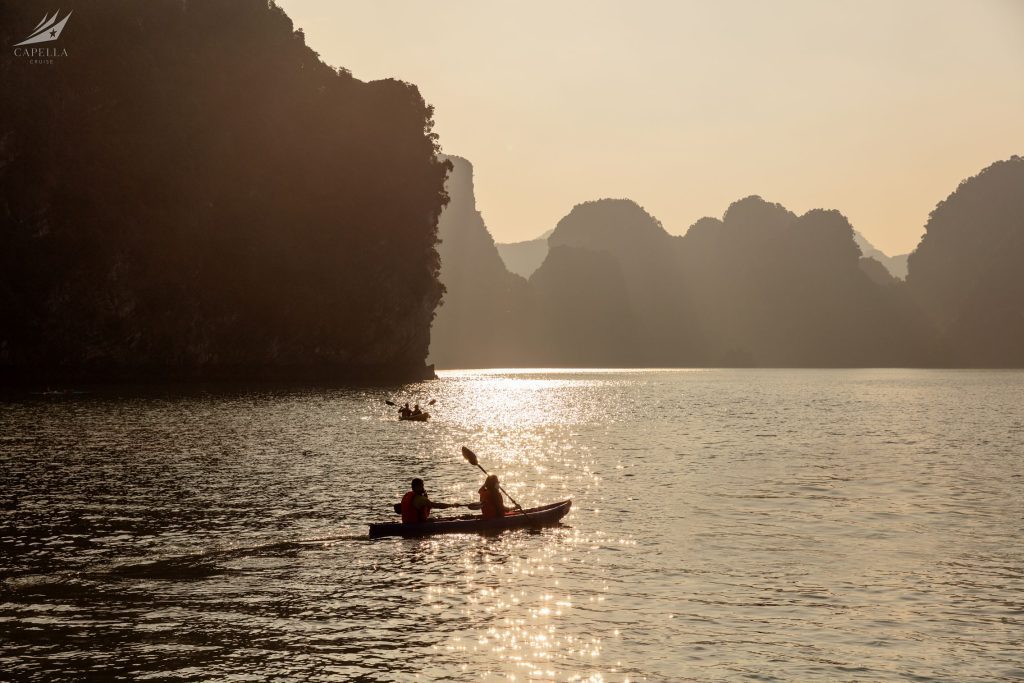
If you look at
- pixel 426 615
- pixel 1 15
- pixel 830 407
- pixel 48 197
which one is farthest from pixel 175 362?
pixel 426 615

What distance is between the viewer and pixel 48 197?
88062 mm

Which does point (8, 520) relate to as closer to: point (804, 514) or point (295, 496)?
point (295, 496)

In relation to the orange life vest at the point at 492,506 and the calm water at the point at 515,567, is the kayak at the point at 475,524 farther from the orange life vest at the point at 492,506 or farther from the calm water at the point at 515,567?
the calm water at the point at 515,567

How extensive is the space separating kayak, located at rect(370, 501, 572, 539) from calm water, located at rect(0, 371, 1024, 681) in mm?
407

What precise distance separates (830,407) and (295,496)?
68823 mm

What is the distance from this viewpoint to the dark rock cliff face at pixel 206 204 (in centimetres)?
8788

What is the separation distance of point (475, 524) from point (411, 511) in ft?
6.44

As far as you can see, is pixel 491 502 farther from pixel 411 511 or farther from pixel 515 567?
pixel 515 567

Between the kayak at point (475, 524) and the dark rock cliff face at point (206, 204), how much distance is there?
246 feet

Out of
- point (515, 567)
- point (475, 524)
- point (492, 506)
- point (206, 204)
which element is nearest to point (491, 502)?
point (492, 506)

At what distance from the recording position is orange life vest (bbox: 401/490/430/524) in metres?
23.6

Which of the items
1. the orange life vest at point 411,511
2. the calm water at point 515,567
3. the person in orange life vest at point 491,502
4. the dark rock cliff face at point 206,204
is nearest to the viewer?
the calm water at point 515,567

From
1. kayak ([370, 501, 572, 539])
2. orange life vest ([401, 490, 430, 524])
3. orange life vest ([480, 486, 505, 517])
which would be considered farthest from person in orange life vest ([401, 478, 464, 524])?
orange life vest ([480, 486, 505, 517])

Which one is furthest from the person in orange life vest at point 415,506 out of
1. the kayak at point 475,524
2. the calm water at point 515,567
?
the calm water at point 515,567
